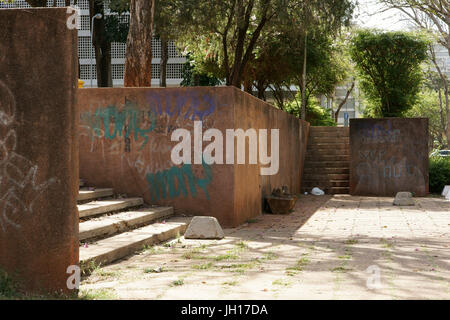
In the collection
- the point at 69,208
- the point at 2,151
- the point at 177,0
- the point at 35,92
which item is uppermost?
the point at 177,0

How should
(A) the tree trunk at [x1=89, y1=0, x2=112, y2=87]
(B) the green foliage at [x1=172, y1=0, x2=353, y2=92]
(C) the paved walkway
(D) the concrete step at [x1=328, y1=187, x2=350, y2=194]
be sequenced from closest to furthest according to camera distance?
(C) the paved walkway
(B) the green foliage at [x1=172, y1=0, x2=353, y2=92]
(D) the concrete step at [x1=328, y1=187, x2=350, y2=194]
(A) the tree trunk at [x1=89, y1=0, x2=112, y2=87]

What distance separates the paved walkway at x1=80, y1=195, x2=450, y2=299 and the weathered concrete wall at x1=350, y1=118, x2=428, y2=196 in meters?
6.87

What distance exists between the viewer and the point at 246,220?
37.4 feet

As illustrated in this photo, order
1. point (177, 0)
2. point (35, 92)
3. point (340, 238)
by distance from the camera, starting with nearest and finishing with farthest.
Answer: point (35, 92), point (340, 238), point (177, 0)

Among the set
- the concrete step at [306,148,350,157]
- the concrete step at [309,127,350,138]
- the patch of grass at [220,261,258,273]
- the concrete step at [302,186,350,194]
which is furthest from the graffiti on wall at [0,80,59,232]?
the concrete step at [309,127,350,138]

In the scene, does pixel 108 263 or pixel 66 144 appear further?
pixel 108 263

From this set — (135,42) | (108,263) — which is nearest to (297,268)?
(108,263)

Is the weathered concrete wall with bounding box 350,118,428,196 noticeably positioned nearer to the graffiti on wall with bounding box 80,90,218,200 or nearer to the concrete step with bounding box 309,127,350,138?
the concrete step with bounding box 309,127,350,138

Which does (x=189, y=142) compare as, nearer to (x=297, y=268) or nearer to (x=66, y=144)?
(x=297, y=268)

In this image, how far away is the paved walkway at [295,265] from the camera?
533 centimetres

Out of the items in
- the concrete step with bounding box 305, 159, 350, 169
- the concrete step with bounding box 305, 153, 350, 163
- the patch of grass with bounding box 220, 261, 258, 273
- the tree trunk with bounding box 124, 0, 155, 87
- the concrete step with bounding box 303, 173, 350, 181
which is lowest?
the patch of grass with bounding box 220, 261, 258, 273

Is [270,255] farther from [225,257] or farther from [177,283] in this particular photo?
[177,283]

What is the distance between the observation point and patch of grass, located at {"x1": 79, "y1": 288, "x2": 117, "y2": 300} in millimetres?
5066
